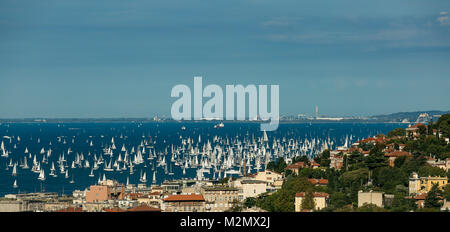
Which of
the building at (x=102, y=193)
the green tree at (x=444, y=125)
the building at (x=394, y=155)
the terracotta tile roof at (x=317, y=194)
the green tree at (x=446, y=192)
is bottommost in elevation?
the building at (x=102, y=193)

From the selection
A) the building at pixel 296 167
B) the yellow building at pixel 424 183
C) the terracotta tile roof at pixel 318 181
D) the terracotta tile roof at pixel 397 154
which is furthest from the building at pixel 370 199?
the building at pixel 296 167

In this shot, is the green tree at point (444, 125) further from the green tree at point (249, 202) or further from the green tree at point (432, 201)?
the green tree at point (432, 201)

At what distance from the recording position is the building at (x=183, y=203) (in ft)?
78.3

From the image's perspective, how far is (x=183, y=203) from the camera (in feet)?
78.4

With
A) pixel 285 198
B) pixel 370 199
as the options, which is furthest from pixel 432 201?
pixel 285 198

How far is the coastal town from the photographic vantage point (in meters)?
20.7

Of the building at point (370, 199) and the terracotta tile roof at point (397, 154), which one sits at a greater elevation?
the terracotta tile roof at point (397, 154)

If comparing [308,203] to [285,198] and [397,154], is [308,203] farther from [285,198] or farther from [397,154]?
[397,154]

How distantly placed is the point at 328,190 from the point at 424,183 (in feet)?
8.89

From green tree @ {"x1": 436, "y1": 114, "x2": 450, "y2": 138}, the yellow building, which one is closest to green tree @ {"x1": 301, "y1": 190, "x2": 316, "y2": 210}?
the yellow building

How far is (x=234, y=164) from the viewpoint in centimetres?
4794

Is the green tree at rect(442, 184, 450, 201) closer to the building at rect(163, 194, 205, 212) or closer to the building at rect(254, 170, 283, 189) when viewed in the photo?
the building at rect(163, 194, 205, 212)
